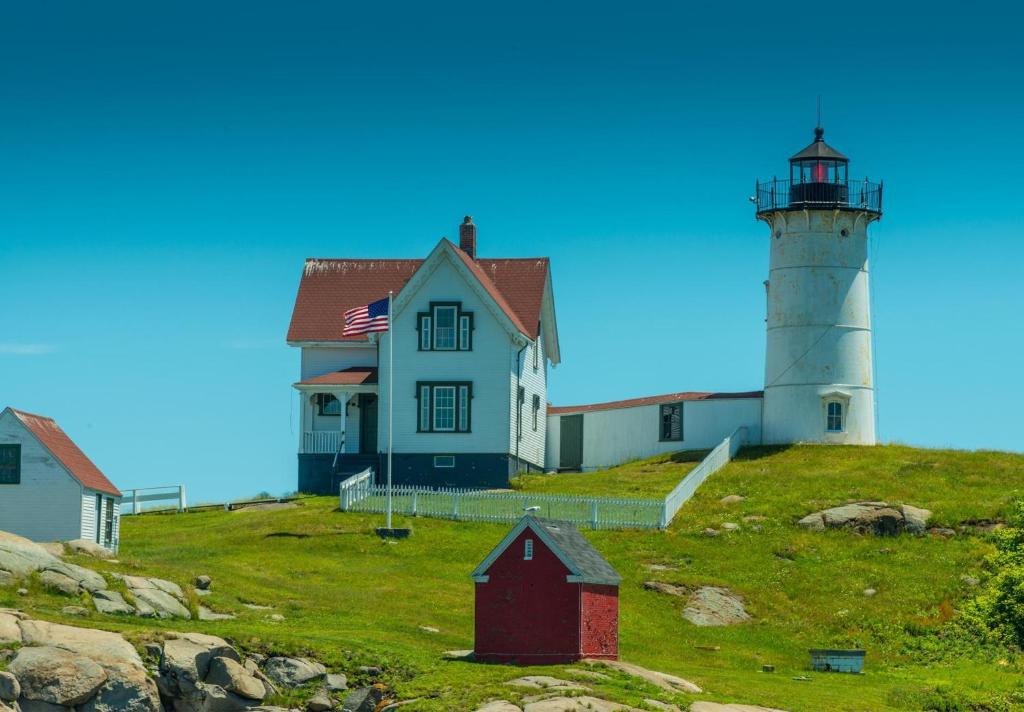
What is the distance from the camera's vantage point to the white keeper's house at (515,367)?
216ft

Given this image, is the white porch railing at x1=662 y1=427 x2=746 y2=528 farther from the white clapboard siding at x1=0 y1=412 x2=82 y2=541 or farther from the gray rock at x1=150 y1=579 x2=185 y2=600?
the white clapboard siding at x1=0 y1=412 x2=82 y2=541

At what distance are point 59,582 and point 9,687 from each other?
6.93 meters

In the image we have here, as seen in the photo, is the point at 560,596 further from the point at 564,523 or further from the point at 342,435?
the point at 342,435

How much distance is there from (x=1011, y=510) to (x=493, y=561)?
19864 millimetres

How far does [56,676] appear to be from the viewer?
35.6m

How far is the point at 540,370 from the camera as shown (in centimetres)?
7231

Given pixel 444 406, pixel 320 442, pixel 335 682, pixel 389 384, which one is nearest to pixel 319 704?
pixel 335 682

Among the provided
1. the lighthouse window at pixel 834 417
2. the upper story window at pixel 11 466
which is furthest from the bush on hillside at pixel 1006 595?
the upper story window at pixel 11 466

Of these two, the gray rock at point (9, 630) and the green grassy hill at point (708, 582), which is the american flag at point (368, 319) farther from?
the gray rock at point (9, 630)

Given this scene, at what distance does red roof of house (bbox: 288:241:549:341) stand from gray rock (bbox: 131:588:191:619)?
26811mm

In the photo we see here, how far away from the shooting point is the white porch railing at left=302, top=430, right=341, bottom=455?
220 feet

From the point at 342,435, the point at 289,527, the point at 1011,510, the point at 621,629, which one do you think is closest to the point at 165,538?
the point at 289,527

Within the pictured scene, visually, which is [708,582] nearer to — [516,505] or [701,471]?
[516,505]

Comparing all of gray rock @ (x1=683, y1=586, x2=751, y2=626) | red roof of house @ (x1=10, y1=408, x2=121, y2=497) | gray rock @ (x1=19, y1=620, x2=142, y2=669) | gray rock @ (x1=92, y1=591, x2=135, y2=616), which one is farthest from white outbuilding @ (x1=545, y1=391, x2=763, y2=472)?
gray rock @ (x1=19, y1=620, x2=142, y2=669)
